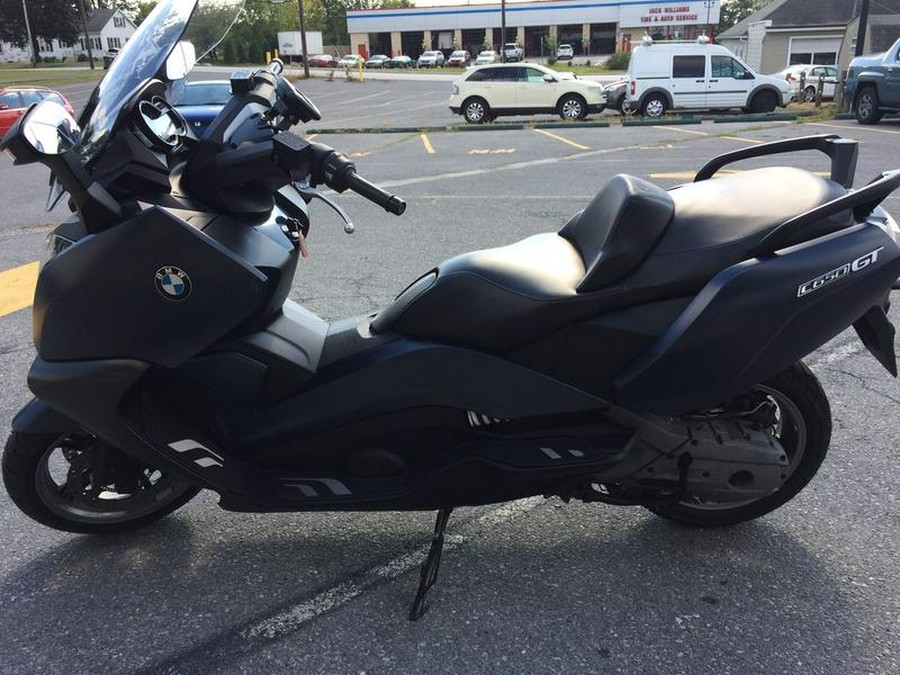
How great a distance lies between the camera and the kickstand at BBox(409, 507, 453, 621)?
2.27 meters

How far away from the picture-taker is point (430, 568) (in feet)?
7.66

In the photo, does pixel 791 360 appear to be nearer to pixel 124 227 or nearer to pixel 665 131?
pixel 124 227

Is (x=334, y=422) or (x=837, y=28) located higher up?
(x=837, y=28)

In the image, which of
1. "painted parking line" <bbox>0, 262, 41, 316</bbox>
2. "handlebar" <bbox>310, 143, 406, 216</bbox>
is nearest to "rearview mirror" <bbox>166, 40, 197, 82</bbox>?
"handlebar" <bbox>310, 143, 406, 216</bbox>

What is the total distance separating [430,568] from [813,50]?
44.6m

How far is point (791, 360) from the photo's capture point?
2.17 m

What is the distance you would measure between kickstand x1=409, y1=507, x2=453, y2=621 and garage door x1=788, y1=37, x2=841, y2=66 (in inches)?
1725

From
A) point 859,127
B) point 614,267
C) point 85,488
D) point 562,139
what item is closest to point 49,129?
point 85,488

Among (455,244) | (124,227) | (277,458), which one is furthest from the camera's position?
(455,244)

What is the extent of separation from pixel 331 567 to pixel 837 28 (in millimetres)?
44717

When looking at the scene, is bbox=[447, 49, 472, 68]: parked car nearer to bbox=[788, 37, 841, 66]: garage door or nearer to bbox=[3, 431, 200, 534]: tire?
bbox=[788, 37, 841, 66]: garage door

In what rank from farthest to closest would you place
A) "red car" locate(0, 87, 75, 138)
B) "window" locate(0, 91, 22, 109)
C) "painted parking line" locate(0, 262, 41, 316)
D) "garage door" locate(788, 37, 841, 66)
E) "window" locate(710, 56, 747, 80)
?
"garage door" locate(788, 37, 841, 66)
"window" locate(710, 56, 747, 80)
"window" locate(0, 91, 22, 109)
"red car" locate(0, 87, 75, 138)
"painted parking line" locate(0, 262, 41, 316)

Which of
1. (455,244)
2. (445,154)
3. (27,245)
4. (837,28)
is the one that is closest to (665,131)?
(445,154)

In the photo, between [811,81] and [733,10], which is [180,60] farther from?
[733,10]
